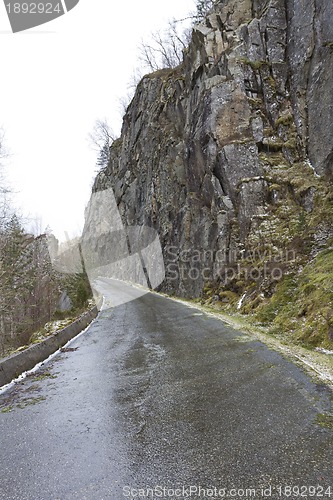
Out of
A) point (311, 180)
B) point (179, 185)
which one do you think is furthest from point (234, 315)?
point (179, 185)

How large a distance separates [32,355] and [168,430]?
4.80 m

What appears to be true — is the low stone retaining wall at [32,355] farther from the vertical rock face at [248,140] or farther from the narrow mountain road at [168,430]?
the vertical rock face at [248,140]

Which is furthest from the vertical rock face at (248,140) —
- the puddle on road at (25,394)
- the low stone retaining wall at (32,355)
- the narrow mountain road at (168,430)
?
the puddle on road at (25,394)

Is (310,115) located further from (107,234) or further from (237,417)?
(107,234)

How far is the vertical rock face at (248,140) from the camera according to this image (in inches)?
589

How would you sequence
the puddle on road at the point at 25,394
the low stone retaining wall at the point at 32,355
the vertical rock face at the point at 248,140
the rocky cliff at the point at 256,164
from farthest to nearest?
the vertical rock face at the point at 248,140
the rocky cliff at the point at 256,164
the low stone retaining wall at the point at 32,355
the puddle on road at the point at 25,394

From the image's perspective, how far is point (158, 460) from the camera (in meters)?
3.10

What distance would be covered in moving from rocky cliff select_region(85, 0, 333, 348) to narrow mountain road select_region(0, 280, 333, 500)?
3.29 m

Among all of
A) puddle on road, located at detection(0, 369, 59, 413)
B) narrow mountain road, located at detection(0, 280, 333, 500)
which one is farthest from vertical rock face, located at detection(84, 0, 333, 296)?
puddle on road, located at detection(0, 369, 59, 413)

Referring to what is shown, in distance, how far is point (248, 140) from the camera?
59.4 ft

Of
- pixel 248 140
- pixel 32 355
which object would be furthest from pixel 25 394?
pixel 248 140

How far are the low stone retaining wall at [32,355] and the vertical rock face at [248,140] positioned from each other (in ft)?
24.3

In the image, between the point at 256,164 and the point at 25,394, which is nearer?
the point at 25,394

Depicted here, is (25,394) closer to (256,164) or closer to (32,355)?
(32,355)
